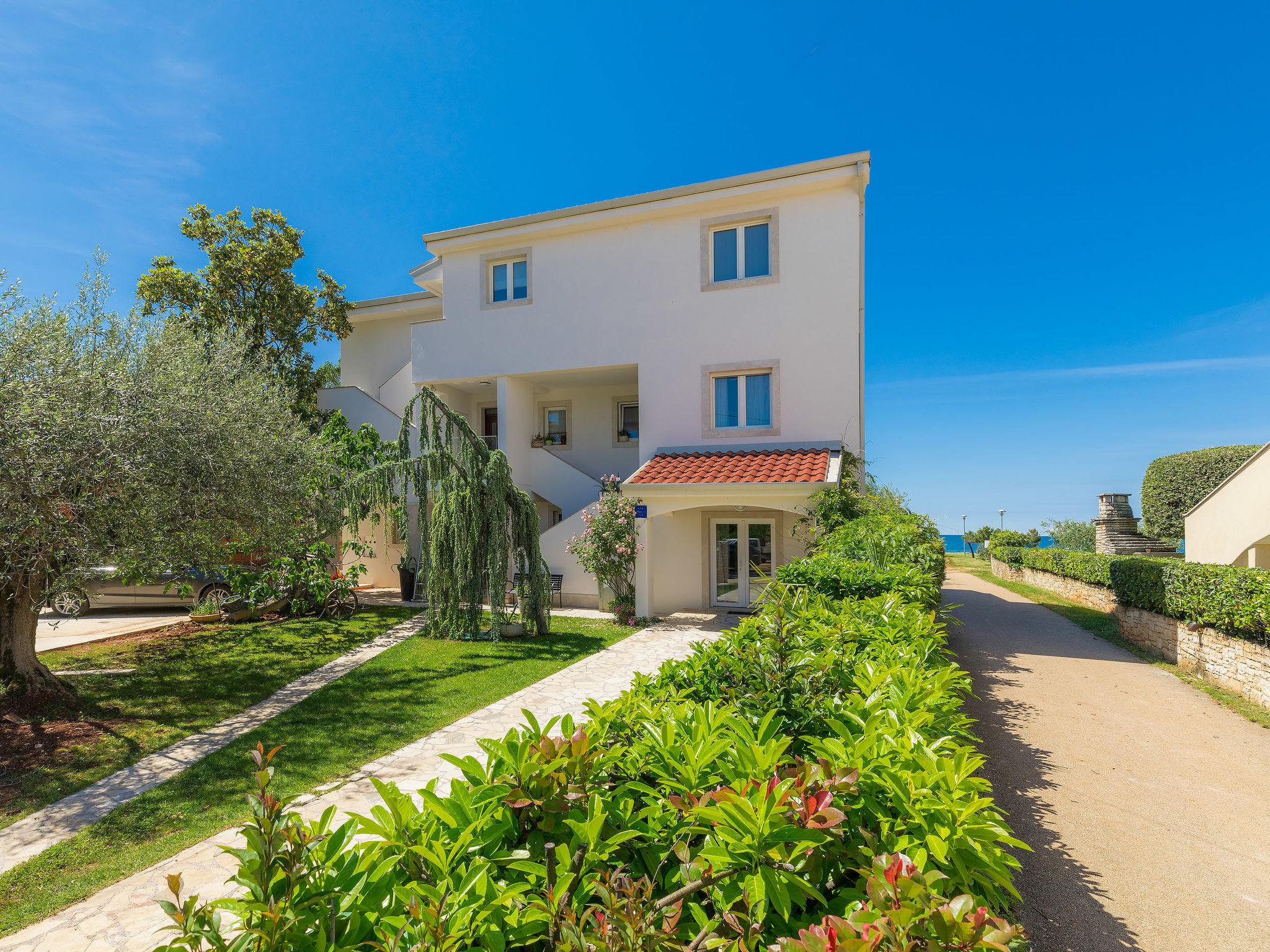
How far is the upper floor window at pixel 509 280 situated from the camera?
17.4 meters

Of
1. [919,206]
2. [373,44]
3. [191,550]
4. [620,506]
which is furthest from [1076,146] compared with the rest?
[191,550]

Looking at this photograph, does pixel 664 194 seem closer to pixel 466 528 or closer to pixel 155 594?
pixel 466 528

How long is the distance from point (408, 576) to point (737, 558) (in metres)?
10.3

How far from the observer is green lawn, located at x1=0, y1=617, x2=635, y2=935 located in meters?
4.55

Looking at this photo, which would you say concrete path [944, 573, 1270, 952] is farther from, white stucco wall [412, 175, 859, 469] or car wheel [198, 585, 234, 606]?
car wheel [198, 585, 234, 606]

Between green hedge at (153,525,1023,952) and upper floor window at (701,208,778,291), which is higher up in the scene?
upper floor window at (701,208,778,291)

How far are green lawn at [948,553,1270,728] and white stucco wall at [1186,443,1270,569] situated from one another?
276 centimetres

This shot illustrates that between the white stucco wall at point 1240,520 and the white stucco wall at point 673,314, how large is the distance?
9.08 m

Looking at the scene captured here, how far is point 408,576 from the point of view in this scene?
1783 cm

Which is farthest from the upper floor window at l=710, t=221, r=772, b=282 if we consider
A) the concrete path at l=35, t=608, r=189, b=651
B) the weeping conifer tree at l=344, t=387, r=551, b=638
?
the concrete path at l=35, t=608, r=189, b=651

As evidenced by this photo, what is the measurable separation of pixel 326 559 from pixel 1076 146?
2230 cm

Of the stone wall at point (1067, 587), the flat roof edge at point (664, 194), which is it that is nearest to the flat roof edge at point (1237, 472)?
the stone wall at point (1067, 587)

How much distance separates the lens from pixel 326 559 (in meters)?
15.1

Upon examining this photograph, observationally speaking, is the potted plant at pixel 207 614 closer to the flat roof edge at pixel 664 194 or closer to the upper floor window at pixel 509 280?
the upper floor window at pixel 509 280
